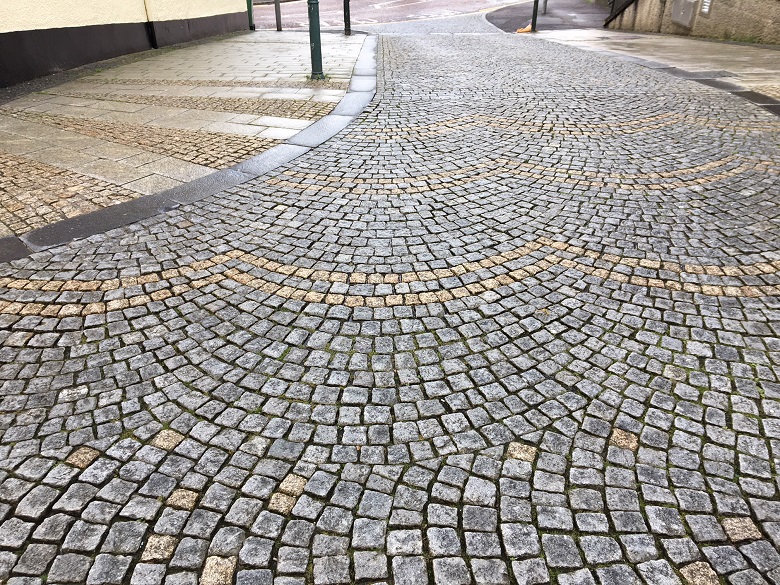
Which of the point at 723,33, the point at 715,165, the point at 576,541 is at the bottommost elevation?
the point at 576,541

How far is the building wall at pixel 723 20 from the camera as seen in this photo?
12836 mm

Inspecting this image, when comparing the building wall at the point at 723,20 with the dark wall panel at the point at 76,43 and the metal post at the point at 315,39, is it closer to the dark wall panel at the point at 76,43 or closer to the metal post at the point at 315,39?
the metal post at the point at 315,39

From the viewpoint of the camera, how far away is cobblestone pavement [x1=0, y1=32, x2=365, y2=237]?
545 centimetres

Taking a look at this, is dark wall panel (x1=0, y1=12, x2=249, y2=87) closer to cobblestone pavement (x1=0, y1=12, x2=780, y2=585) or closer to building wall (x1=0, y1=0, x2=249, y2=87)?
building wall (x1=0, y1=0, x2=249, y2=87)

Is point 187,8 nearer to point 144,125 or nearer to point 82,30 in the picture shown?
point 82,30

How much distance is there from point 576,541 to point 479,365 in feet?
3.78

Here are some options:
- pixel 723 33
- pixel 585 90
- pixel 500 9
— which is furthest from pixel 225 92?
pixel 500 9

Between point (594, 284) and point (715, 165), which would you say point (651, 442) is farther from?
point (715, 165)

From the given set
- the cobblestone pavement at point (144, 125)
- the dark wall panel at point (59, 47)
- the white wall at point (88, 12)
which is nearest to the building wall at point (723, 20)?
the cobblestone pavement at point (144, 125)

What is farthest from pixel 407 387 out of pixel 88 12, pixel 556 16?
pixel 556 16

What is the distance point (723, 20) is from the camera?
1419 cm

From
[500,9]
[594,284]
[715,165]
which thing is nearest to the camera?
[594,284]

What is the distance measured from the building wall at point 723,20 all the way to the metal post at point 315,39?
10.7 metres

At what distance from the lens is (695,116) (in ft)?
Result: 25.4
